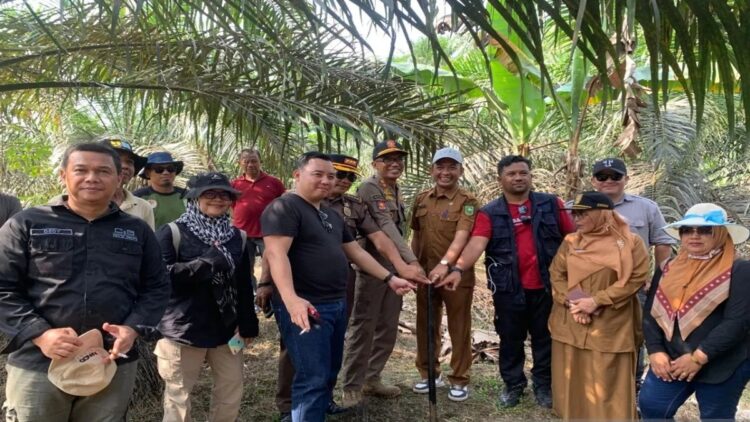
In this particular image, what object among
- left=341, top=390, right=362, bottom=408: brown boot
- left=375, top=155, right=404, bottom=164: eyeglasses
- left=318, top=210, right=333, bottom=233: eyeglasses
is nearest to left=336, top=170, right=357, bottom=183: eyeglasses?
left=375, top=155, right=404, bottom=164: eyeglasses

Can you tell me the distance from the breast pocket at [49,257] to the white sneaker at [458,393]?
2873 millimetres

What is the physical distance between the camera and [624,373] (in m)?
3.42

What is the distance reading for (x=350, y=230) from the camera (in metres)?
3.69

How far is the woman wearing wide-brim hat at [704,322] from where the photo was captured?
2.80 m

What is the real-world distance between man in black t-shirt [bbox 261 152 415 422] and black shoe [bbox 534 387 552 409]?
5.69 feet

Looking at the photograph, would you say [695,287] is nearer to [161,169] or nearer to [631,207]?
[631,207]

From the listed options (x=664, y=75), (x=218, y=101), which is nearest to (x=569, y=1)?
(x=664, y=75)

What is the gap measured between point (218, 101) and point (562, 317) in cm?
267

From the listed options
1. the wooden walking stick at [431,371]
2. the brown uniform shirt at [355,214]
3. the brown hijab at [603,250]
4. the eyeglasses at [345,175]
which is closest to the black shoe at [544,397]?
the wooden walking stick at [431,371]

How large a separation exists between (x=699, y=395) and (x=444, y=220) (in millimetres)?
1852

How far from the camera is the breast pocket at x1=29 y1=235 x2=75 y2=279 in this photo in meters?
2.10

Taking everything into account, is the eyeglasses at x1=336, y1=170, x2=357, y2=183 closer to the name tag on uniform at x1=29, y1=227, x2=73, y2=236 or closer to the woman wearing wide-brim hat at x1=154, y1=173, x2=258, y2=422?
the woman wearing wide-brim hat at x1=154, y1=173, x2=258, y2=422

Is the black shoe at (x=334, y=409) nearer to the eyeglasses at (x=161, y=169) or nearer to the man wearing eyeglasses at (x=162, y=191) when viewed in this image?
the man wearing eyeglasses at (x=162, y=191)

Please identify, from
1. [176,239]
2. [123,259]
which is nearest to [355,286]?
[176,239]
